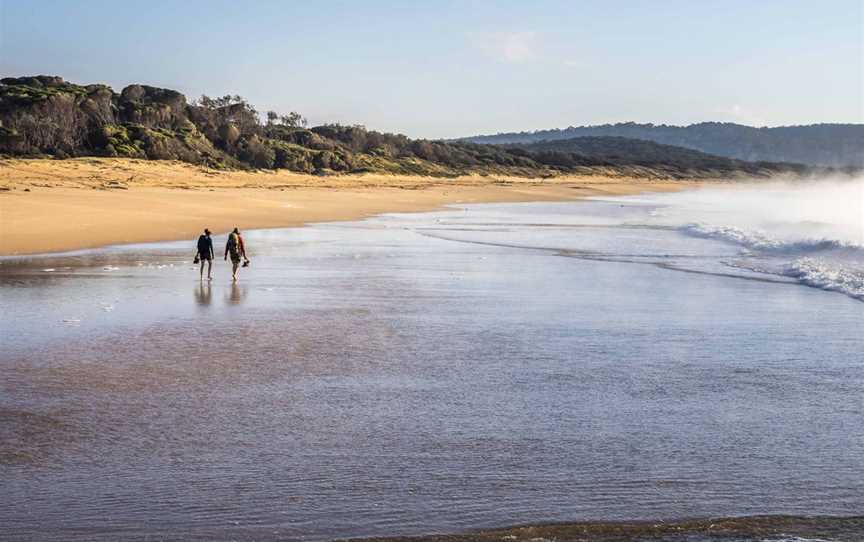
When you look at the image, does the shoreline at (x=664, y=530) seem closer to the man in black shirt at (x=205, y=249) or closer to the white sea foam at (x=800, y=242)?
the white sea foam at (x=800, y=242)

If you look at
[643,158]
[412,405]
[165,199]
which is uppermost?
[643,158]

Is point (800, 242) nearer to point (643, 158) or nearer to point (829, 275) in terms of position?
point (829, 275)

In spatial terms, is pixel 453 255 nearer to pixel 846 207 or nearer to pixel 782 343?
pixel 782 343

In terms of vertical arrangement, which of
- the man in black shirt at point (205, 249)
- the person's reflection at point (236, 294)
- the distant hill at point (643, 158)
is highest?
the distant hill at point (643, 158)

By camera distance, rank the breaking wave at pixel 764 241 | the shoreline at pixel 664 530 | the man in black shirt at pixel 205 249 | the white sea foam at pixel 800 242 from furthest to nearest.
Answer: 1. the breaking wave at pixel 764 241
2. the white sea foam at pixel 800 242
3. the man in black shirt at pixel 205 249
4. the shoreline at pixel 664 530

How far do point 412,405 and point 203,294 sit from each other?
28.2 ft

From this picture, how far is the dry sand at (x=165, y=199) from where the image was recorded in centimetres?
2822

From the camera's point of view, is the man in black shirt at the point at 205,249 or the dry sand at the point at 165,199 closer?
the man in black shirt at the point at 205,249

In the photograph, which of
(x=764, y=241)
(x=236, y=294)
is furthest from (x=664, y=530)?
(x=764, y=241)

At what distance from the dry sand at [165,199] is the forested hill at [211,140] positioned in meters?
4.05

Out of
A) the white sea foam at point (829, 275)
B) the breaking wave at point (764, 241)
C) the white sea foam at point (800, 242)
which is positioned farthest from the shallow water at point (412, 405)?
the breaking wave at point (764, 241)

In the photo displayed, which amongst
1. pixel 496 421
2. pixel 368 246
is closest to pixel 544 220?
pixel 368 246

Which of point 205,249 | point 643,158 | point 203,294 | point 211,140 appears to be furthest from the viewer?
point 643,158

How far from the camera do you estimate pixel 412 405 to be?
891cm
